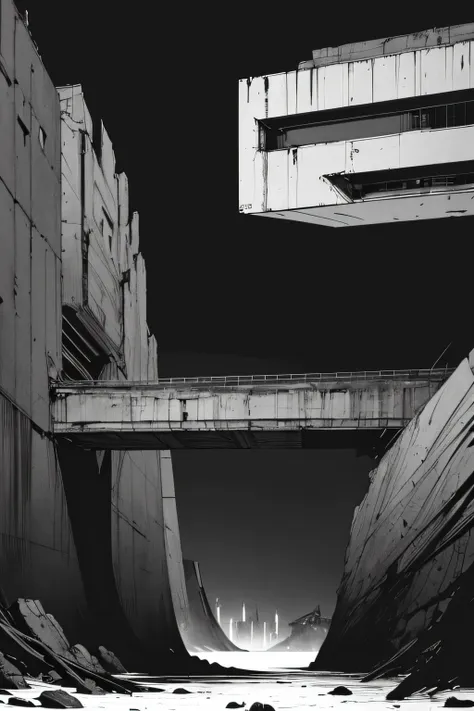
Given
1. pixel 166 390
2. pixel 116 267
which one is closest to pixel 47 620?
pixel 166 390

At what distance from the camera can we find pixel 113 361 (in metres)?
56.8

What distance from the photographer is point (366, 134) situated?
4706 cm

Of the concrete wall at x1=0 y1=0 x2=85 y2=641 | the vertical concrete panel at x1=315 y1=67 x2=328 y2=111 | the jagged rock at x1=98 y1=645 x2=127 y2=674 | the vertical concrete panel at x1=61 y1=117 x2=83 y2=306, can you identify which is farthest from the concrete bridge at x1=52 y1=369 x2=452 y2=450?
the vertical concrete panel at x1=315 y1=67 x2=328 y2=111

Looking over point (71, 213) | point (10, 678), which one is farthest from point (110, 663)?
point (71, 213)

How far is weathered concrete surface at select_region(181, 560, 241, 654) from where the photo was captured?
88250 mm

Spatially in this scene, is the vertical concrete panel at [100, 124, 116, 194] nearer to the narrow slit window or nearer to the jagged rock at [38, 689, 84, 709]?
the narrow slit window

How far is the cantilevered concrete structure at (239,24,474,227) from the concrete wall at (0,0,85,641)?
9.75 meters

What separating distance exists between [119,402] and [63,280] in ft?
26.6

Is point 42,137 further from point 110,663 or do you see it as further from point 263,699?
point 263,699

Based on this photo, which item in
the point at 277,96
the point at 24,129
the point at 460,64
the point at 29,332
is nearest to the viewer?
the point at 29,332

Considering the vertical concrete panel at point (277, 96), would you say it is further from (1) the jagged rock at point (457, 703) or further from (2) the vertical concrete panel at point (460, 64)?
(1) the jagged rock at point (457, 703)

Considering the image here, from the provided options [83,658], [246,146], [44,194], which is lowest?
[83,658]

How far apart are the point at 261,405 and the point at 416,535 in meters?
7.34

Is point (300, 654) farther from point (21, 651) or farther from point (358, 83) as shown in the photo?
point (21, 651)
